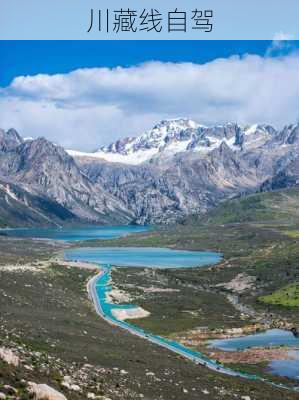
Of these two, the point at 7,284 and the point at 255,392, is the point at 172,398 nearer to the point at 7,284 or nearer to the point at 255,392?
the point at 255,392

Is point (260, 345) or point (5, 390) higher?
point (5, 390)

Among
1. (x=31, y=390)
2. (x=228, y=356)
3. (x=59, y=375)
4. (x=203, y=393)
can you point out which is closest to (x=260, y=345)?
(x=228, y=356)

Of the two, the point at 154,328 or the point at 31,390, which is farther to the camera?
the point at 154,328

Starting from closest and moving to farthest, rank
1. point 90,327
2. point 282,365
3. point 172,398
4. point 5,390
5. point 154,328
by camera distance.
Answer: point 5,390 → point 172,398 → point 282,365 → point 90,327 → point 154,328

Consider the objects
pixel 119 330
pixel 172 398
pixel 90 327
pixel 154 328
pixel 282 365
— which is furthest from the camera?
pixel 154 328

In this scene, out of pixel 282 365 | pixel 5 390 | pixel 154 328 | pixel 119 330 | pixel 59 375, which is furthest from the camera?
pixel 154 328

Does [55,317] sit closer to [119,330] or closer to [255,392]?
[119,330]

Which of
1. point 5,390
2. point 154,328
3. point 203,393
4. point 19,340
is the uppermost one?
point 5,390

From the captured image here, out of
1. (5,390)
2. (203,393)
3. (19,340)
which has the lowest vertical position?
(203,393)

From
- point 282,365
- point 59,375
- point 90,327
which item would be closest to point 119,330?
point 90,327
